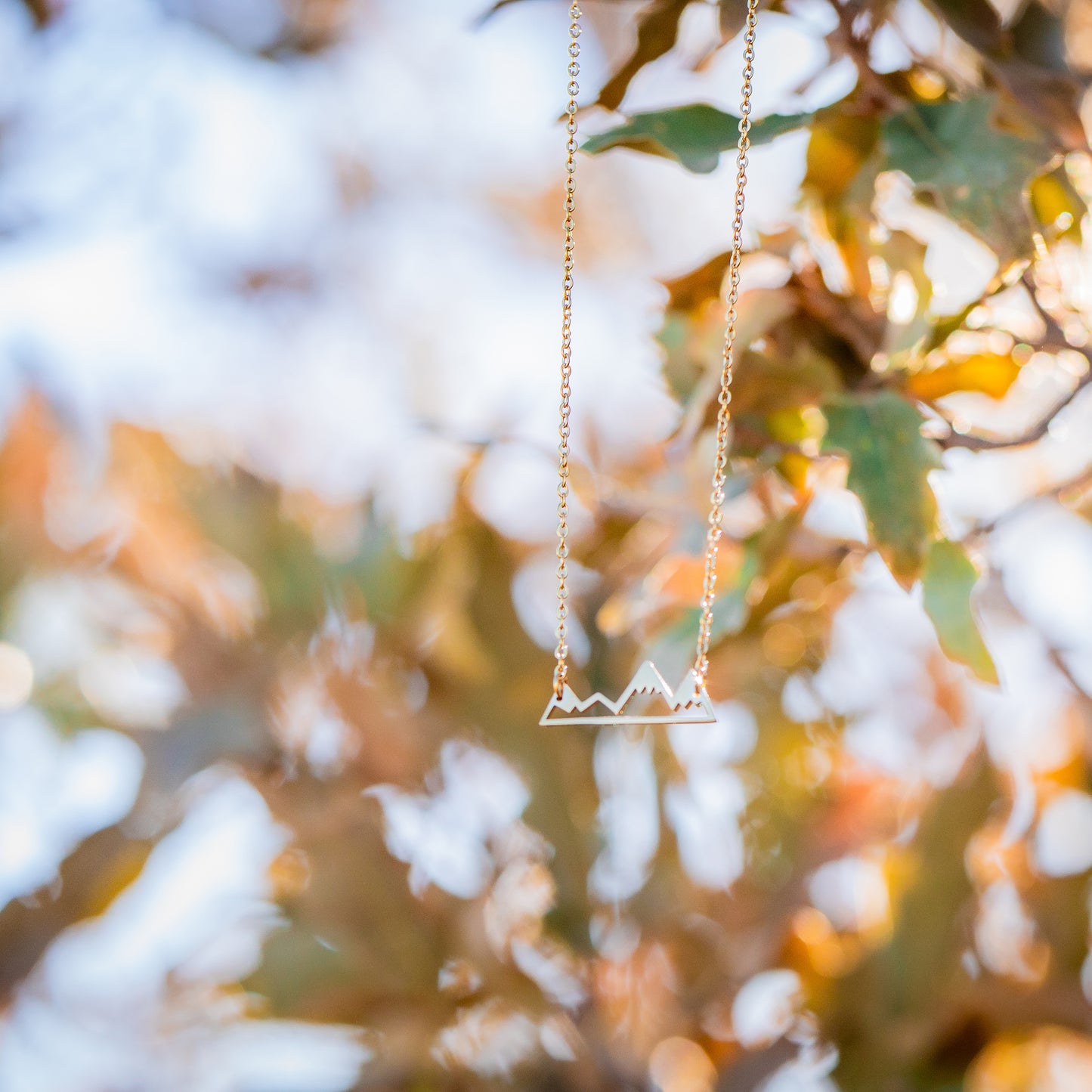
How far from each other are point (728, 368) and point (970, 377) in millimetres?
130

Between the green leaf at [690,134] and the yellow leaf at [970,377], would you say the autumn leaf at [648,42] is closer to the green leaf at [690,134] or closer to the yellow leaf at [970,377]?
the green leaf at [690,134]

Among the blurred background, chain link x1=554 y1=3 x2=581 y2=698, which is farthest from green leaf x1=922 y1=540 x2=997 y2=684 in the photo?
chain link x1=554 y1=3 x2=581 y2=698

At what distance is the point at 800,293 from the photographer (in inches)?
17.1

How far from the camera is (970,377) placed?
0.43 meters

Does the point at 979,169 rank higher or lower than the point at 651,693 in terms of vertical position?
higher

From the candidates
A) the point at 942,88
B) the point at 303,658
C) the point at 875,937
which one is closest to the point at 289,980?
the point at 303,658

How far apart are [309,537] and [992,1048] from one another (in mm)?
737

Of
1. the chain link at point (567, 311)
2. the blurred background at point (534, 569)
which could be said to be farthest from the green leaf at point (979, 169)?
the chain link at point (567, 311)

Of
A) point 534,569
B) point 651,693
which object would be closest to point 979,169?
point 651,693

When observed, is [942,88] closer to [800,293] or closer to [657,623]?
[800,293]

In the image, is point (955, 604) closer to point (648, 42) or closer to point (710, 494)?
point (710, 494)

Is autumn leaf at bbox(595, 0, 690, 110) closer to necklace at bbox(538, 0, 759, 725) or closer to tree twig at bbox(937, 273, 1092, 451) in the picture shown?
necklace at bbox(538, 0, 759, 725)

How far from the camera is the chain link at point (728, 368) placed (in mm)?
392

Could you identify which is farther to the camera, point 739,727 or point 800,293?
point 739,727
